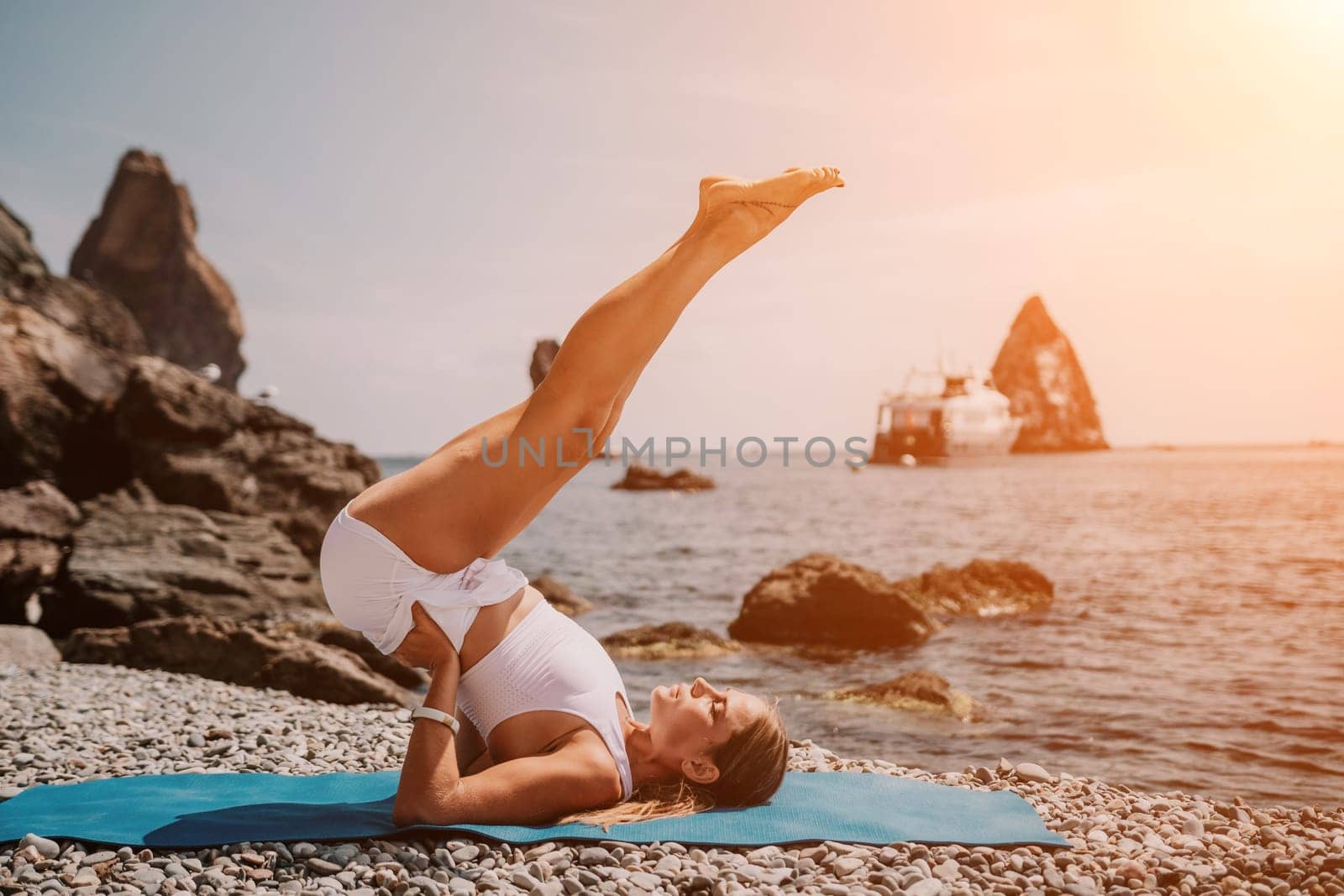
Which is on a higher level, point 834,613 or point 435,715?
point 435,715

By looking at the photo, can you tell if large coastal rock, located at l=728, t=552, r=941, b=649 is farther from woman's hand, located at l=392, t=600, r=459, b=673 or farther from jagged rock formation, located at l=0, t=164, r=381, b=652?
woman's hand, located at l=392, t=600, r=459, b=673

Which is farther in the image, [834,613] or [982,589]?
[982,589]

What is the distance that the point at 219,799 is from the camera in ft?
11.3

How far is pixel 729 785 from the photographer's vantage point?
3.44 metres

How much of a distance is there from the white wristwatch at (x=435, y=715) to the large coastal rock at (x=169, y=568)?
8.80 meters

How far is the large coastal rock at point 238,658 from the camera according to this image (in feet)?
21.2

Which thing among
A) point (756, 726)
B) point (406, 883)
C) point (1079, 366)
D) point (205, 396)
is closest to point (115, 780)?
point (406, 883)

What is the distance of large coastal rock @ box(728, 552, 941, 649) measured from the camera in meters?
11.1

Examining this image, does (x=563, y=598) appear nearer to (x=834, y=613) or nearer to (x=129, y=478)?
(x=834, y=613)

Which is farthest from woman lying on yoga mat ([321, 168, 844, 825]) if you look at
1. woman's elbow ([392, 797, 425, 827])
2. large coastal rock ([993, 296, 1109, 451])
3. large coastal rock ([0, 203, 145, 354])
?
large coastal rock ([993, 296, 1109, 451])

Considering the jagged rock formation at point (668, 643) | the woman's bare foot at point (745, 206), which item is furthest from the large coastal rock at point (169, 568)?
the woman's bare foot at point (745, 206)

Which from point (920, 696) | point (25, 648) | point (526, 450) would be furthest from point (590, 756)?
point (25, 648)

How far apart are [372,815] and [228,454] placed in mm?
12924

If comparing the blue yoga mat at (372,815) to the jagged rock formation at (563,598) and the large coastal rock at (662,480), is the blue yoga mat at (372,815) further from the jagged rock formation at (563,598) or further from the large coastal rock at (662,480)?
the large coastal rock at (662,480)
